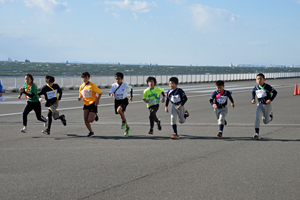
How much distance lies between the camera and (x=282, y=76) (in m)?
74.4

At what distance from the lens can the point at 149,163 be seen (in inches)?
263

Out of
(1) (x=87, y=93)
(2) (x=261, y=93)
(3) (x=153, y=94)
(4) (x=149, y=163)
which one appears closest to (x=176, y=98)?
(3) (x=153, y=94)

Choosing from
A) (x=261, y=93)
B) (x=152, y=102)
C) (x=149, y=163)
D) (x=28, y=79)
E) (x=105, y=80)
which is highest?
(x=105, y=80)

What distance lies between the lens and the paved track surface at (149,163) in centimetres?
505

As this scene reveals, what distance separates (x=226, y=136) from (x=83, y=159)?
4002 millimetres

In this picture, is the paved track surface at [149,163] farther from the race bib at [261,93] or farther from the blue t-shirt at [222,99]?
the race bib at [261,93]

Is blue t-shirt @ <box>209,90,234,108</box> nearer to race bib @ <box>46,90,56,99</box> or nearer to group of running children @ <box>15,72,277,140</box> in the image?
group of running children @ <box>15,72,277,140</box>

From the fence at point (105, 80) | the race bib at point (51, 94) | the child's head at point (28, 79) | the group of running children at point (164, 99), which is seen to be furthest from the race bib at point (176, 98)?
the fence at point (105, 80)

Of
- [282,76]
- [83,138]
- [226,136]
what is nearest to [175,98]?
[226,136]

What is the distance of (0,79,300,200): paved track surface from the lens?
5055 millimetres

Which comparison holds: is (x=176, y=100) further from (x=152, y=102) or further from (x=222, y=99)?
A: (x=222, y=99)

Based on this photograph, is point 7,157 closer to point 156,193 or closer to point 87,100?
point 87,100

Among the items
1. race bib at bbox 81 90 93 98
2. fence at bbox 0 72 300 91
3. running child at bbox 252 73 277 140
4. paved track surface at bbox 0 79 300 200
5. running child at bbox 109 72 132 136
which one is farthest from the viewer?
fence at bbox 0 72 300 91

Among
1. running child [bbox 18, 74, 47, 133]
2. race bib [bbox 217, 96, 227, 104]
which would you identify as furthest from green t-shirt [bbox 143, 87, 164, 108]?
running child [bbox 18, 74, 47, 133]
